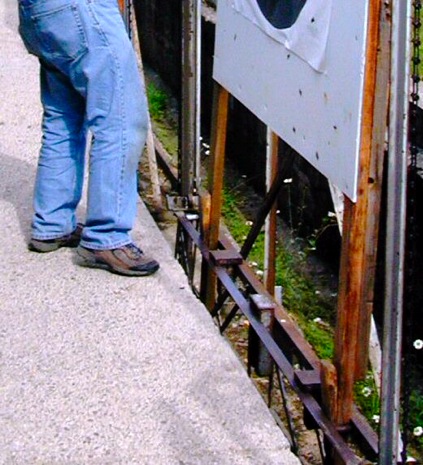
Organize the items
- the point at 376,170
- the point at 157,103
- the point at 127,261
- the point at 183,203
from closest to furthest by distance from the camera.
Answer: the point at 376,170 → the point at 127,261 → the point at 183,203 → the point at 157,103

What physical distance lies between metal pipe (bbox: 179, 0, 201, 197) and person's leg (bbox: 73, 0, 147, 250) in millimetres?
669

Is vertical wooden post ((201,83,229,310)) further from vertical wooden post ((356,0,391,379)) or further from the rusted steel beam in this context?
vertical wooden post ((356,0,391,379))

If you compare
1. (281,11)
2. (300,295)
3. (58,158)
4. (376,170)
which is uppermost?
(281,11)

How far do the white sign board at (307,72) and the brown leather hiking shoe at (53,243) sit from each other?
1.08 m

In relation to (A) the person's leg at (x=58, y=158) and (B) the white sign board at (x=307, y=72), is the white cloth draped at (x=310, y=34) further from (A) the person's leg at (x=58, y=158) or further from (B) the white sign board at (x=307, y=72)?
(A) the person's leg at (x=58, y=158)

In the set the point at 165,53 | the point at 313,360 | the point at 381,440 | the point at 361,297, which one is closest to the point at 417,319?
the point at 313,360

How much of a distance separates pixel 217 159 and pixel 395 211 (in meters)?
2.15

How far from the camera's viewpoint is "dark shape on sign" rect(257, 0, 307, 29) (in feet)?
11.9

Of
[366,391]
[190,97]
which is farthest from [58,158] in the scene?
[366,391]

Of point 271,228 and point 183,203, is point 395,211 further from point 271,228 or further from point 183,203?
point 183,203

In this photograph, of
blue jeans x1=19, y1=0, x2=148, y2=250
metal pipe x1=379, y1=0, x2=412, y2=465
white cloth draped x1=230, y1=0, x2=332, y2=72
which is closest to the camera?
metal pipe x1=379, y1=0, x2=412, y2=465

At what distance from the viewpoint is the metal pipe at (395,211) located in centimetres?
267

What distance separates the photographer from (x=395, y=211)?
2750mm

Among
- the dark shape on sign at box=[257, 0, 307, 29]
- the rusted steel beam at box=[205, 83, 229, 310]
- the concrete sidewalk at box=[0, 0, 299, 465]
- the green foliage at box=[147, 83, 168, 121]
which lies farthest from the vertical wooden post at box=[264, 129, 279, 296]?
the green foliage at box=[147, 83, 168, 121]
